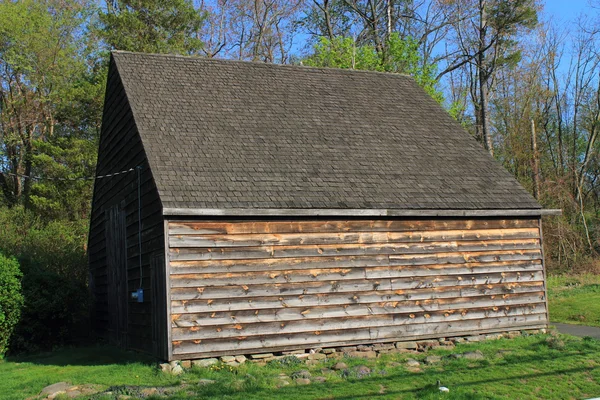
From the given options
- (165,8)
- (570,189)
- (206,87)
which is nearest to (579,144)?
(570,189)

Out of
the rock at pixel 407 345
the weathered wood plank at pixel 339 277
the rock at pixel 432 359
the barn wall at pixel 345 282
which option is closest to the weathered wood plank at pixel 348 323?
the barn wall at pixel 345 282

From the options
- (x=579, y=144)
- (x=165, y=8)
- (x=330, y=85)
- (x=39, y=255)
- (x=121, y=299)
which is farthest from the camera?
→ (x=579, y=144)

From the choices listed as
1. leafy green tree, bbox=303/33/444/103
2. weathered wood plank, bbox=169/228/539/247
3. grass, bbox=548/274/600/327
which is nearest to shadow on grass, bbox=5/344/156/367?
weathered wood plank, bbox=169/228/539/247

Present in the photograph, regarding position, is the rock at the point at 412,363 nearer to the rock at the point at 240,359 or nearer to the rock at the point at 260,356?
the rock at the point at 260,356

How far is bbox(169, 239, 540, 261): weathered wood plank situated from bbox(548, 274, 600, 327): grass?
4.53 meters

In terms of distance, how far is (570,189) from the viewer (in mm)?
38594

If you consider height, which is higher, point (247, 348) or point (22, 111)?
point (22, 111)

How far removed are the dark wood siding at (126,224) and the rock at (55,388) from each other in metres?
2.10

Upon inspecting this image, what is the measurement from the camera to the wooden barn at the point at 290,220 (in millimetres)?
13070

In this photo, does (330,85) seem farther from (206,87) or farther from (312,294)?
(312,294)

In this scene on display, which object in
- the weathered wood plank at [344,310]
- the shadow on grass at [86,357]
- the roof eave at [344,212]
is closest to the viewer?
the roof eave at [344,212]

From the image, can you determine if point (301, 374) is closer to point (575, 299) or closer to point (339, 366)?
point (339, 366)

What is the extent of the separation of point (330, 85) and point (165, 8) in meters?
16.6

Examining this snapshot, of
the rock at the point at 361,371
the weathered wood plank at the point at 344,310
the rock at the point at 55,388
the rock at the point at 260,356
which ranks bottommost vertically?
the rock at the point at 361,371
